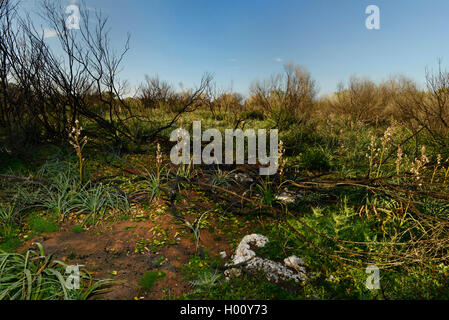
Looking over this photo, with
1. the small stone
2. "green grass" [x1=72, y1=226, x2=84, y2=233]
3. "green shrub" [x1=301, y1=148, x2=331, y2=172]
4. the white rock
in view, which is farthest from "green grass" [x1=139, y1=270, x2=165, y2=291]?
"green shrub" [x1=301, y1=148, x2=331, y2=172]

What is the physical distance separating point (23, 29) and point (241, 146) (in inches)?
197

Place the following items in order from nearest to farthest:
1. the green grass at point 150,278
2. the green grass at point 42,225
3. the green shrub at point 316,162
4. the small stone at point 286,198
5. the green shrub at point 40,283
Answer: the green shrub at point 40,283 < the green grass at point 150,278 < the green grass at point 42,225 < the small stone at point 286,198 < the green shrub at point 316,162

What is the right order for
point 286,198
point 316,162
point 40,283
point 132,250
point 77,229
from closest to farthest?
point 40,283, point 132,250, point 77,229, point 286,198, point 316,162

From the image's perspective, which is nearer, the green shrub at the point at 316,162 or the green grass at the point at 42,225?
the green grass at the point at 42,225

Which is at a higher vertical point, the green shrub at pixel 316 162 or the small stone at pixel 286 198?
the green shrub at pixel 316 162

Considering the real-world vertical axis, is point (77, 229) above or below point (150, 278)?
above

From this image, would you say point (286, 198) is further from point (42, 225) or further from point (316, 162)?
point (42, 225)

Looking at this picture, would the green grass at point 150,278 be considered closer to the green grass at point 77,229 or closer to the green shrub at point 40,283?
the green shrub at point 40,283

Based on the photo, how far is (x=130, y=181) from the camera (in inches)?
148

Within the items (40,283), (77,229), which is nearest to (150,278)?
(40,283)

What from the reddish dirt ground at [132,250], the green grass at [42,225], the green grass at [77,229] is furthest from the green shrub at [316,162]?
the green grass at [42,225]

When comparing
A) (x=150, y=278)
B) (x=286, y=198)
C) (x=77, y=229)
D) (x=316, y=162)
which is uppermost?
(x=316, y=162)

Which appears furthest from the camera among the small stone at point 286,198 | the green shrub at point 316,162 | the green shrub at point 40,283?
the green shrub at point 316,162

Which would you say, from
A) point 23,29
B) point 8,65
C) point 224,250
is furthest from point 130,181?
point 23,29
